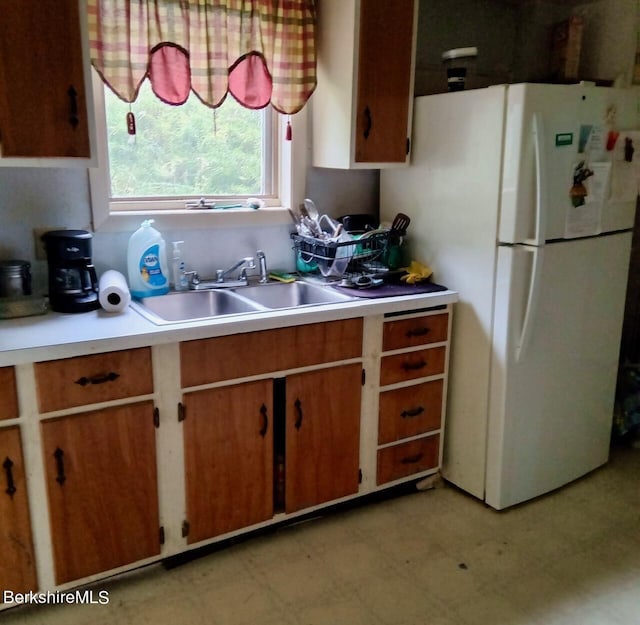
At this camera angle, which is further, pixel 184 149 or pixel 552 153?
pixel 184 149

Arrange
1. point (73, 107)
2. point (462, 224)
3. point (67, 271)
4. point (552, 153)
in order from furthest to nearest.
A: 1. point (462, 224)
2. point (552, 153)
3. point (67, 271)
4. point (73, 107)

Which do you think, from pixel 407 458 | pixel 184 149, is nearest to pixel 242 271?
pixel 184 149

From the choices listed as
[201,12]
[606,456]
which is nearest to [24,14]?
[201,12]

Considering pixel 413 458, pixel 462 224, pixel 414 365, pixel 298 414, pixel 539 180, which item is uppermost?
pixel 539 180

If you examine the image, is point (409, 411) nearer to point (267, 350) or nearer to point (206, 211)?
point (267, 350)

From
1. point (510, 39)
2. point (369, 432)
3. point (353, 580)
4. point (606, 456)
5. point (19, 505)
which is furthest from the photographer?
point (510, 39)

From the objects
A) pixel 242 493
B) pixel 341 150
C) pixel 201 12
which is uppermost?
pixel 201 12

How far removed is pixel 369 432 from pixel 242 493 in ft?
1.87

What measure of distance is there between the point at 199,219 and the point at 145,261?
12.7 inches

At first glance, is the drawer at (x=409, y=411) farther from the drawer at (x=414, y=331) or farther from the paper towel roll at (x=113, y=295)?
the paper towel roll at (x=113, y=295)

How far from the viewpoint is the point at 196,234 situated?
255 centimetres

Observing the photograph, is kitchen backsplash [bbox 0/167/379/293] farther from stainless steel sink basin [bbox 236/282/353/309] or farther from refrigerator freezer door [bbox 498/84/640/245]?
refrigerator freezer door [bbox 498/84/640/245]

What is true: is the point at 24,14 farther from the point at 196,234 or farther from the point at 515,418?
the point at 515,418

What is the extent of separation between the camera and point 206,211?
8.33ft
